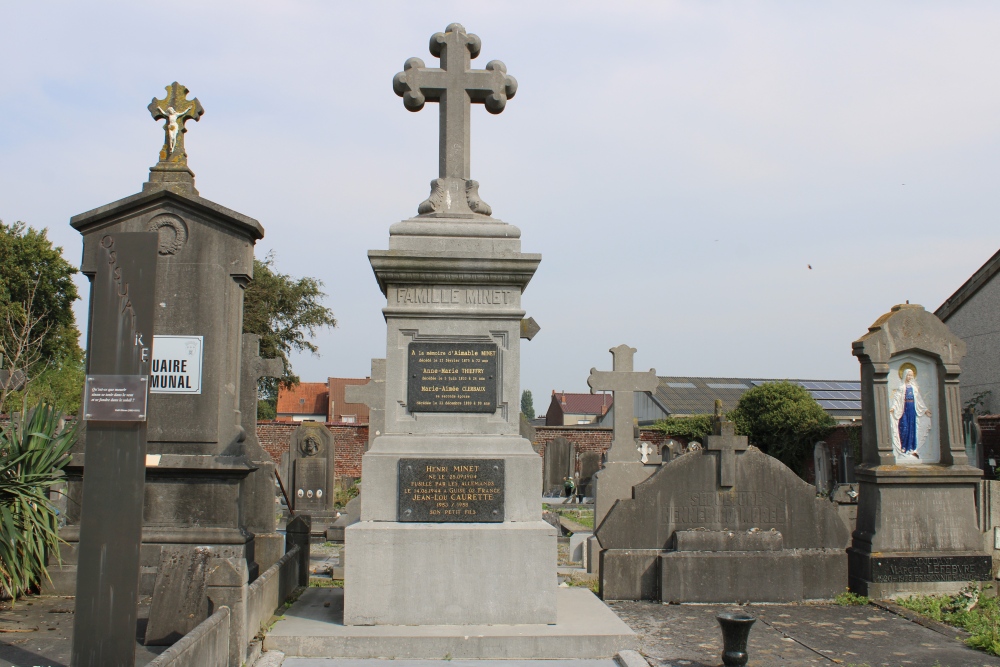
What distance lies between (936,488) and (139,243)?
8143 mm

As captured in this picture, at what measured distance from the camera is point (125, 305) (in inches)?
201

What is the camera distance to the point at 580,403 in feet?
272

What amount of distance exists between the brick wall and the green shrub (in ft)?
69.8

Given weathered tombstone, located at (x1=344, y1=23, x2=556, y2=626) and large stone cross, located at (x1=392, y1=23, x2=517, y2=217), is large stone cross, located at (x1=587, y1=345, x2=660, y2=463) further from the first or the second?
large stone cross, located at (x1=392, y1=23, x2=517, y2=217)

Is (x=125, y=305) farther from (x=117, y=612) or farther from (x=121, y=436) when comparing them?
(x=117, y=612)

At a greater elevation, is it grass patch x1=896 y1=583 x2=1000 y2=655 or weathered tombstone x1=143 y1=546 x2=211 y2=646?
weathered tombstone x1=143 y1=546 x2=211 y2=646

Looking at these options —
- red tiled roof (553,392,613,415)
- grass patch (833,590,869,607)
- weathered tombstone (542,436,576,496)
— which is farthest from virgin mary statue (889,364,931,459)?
red tiled roof (553,392,613,415)

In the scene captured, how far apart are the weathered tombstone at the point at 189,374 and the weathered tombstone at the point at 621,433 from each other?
6.35m

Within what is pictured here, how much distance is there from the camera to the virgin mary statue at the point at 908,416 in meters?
8.82

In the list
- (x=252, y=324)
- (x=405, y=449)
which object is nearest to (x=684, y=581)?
(x=405, y=449)

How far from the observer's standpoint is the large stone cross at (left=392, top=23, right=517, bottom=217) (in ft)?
22.6

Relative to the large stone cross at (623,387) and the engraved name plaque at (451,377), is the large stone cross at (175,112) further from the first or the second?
the large stone cross at (623,387)

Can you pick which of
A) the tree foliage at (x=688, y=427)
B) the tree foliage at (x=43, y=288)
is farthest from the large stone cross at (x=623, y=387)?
the tree foliage at (x=43, y=288)

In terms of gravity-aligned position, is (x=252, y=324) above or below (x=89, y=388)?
above
